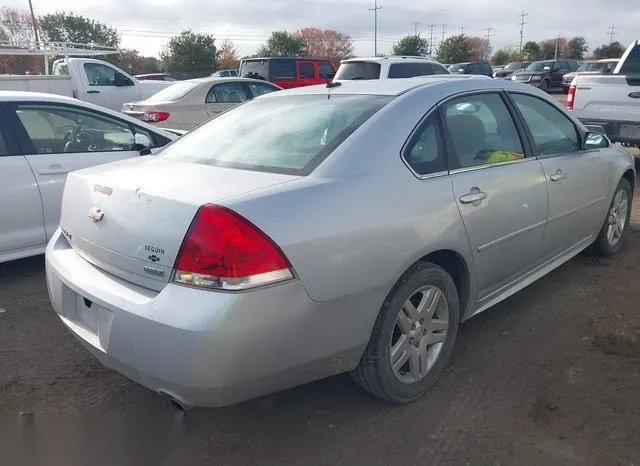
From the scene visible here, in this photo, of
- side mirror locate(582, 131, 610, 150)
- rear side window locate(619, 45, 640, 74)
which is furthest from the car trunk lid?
rear side window locate(619, 45, 640, 74)

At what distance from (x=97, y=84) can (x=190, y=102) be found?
13.8 ft

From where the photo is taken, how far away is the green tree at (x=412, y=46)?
178ft

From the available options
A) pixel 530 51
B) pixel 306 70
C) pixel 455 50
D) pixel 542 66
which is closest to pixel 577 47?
pixel 530 51

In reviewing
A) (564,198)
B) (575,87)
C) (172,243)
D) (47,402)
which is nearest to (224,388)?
(172,243)

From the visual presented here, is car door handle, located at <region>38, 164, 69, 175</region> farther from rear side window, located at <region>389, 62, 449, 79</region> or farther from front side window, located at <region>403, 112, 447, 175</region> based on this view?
rear side window, located at <region>389, 62, 449, 79</region>

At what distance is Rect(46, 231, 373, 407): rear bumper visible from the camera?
7.13ft

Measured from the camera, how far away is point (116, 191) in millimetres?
2639

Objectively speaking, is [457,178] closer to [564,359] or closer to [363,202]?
[363,202]

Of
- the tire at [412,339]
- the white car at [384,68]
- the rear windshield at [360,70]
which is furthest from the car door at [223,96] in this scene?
the tire at [412,339]

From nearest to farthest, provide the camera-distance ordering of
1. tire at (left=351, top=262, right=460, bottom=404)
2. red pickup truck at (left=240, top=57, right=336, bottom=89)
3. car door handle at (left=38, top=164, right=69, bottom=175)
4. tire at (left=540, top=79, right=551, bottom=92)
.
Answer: tire at (left=351, top=262, right=460, bottom=404) < car door handle at (left=38, top=164, right=69, bottom=175) < red pickup truck at (left=240, top=57, right=336, bottom=89) < tire at (left=540, top=79, right=551, bottom=92)

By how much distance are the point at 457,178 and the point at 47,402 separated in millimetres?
2416

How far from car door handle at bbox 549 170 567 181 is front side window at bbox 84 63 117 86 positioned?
12.5 metres

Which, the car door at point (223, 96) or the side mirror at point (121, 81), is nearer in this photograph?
the car door at point (223, 96)

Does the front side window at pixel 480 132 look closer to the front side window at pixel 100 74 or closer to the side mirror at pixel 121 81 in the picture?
the front side window at pixel 100 74
